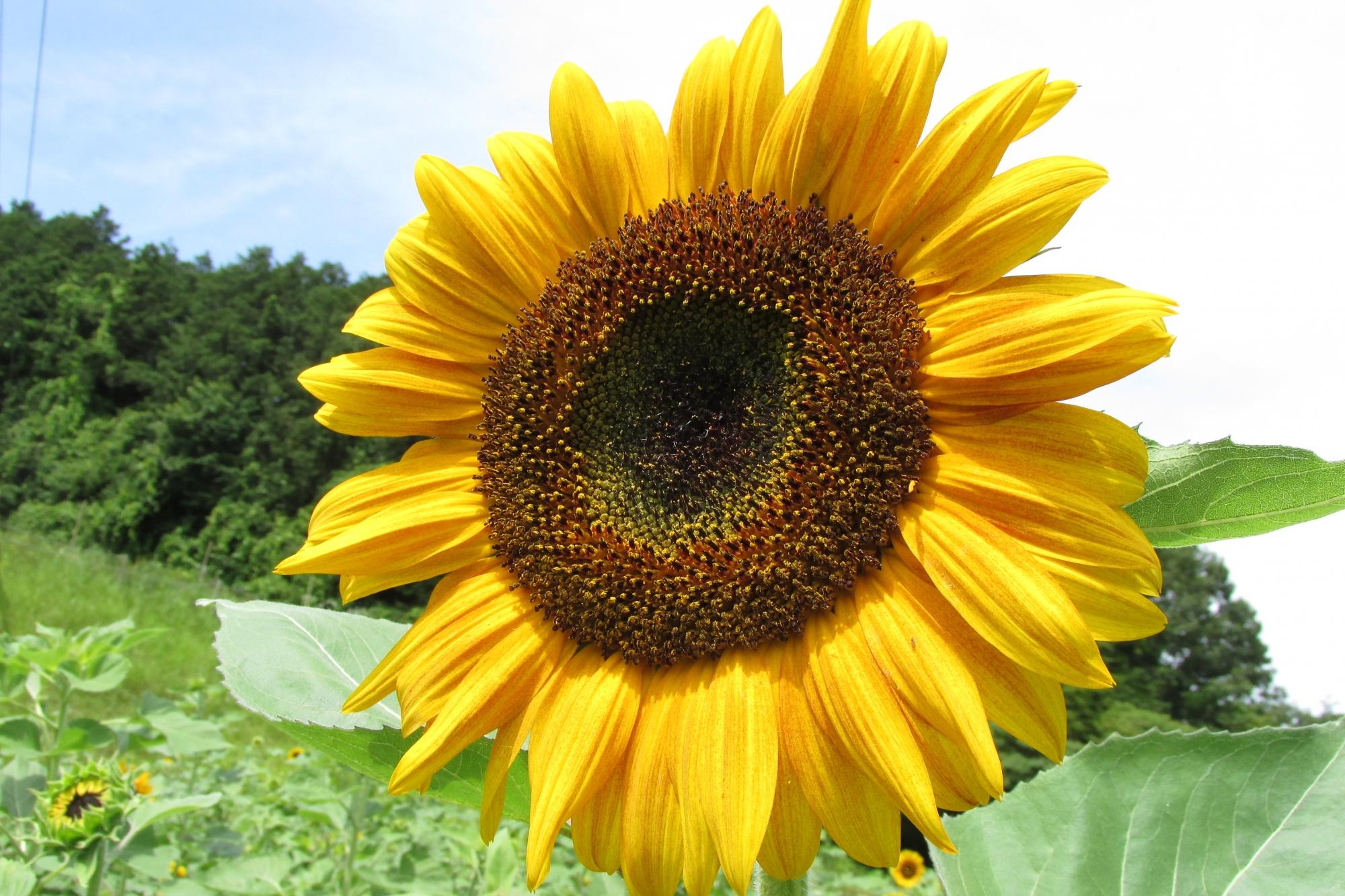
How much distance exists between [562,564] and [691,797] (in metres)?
0.50

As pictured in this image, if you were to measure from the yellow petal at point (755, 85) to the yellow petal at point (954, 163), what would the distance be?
271 millimetres

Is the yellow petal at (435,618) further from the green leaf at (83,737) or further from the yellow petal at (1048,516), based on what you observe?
the green leaf at (83,737)

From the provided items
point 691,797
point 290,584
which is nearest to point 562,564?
point 691,797

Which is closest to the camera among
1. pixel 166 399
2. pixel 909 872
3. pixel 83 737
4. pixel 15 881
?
pixel 15 881

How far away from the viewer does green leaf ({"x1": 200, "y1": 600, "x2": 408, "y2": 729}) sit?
1634 mm

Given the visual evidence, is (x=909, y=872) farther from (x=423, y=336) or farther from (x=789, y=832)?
(x=423, y=336)

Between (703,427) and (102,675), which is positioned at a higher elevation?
(703,427)

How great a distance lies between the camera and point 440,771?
158 cm

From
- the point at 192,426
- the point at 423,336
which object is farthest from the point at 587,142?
the point at 192,426

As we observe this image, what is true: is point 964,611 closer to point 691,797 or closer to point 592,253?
point 691,797

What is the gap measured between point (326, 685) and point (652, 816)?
2.44ft

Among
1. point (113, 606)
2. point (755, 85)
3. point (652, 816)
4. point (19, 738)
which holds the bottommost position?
point (113, 606)

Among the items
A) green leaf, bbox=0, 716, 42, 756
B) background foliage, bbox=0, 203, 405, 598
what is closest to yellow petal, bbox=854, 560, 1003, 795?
green leaf, bbox=0, 716, 42, 756

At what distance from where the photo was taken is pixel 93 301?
212 ft
